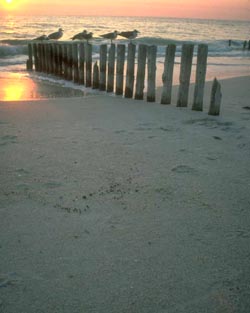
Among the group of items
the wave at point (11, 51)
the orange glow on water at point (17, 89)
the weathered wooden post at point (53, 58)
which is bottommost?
the wave at point (11, 51)

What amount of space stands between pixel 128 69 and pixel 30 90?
344 centimetres

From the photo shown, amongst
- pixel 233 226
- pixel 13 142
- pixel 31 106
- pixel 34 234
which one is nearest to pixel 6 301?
pixel 34 234

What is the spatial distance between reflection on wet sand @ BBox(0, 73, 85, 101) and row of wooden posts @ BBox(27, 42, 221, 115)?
0.69 metres

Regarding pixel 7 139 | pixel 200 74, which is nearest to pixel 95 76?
pixel 200 74

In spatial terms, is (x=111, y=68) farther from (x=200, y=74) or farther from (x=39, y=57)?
(x=39, y=57)

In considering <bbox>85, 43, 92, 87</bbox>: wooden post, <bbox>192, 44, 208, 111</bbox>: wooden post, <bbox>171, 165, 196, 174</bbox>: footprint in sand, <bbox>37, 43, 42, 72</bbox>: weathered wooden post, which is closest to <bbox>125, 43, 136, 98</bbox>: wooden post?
<bbox>192, 44, 208, 111</bbox>: wooden post

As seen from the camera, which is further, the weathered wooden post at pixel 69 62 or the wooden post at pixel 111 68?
the weathered wooden post at pixel 69 62

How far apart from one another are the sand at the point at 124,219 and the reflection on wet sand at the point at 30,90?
12.3 feet

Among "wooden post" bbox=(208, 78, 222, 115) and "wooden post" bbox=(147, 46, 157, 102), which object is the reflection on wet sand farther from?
"wooden post" bbox=(208, 78, 222, 115)

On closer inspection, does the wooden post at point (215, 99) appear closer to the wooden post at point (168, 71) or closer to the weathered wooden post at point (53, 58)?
the wooden post at point (168, 71)

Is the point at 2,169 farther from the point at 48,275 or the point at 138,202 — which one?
the point at 48,275

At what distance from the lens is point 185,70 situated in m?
6.79

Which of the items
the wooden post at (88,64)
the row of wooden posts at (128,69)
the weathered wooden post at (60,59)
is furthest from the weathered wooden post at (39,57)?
the wooden post at (88,64)

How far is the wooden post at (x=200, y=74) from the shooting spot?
21.1 feet
